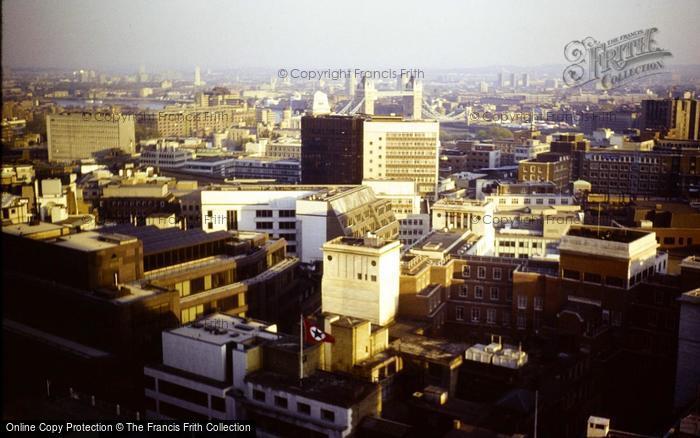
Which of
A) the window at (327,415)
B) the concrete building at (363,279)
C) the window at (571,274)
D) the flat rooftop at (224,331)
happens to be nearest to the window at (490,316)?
the window at (571,274)

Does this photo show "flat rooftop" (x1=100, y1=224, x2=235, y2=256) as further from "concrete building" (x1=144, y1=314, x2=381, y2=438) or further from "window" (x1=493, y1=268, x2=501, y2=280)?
"window" (x1=493, y1=268, x2=501, y2=280)

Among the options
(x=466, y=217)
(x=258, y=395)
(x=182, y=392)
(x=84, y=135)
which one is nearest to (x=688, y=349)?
(x=258, y=395)

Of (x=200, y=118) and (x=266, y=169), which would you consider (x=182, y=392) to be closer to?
(x=266, y=169)

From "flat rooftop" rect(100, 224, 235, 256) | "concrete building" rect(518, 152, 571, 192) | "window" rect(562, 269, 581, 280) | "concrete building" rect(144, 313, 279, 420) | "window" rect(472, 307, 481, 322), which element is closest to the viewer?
"concrete building" rect(144, 313, 279, 420)

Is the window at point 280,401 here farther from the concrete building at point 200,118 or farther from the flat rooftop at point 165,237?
the concrete building at point 200,118

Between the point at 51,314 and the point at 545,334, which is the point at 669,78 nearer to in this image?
the point at 545,334

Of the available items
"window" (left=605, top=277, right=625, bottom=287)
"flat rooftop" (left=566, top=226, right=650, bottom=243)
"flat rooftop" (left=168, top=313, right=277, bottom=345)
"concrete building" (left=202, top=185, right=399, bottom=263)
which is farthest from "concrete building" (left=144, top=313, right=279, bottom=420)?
"concrete building" (left=202, top=185, right=399, bottom=263)
